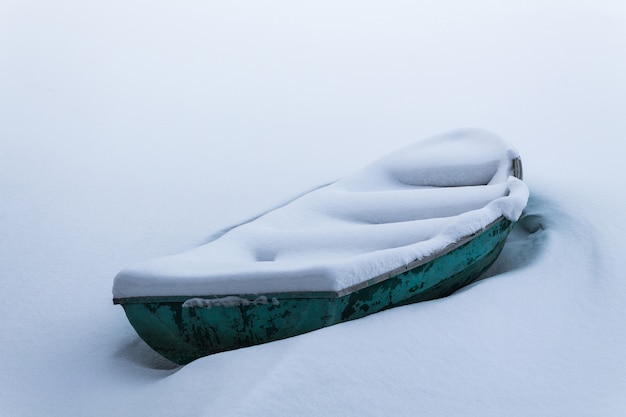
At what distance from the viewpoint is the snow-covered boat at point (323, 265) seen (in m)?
1.90

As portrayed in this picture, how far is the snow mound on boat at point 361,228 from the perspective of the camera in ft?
6.27

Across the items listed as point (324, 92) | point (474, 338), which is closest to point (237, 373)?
point (474, 338)

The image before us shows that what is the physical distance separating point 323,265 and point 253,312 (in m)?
0.24

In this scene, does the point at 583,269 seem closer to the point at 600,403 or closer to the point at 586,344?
the point at 586,344

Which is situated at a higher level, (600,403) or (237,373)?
(237,373)

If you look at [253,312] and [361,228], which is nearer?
[253,312]

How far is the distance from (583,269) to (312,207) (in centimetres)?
108

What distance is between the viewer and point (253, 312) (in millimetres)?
1912

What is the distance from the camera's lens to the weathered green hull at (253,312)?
189 cm

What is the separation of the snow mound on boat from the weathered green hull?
1.1 inches

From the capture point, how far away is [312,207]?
2.83m

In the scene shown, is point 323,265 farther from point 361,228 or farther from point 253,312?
point 361,228

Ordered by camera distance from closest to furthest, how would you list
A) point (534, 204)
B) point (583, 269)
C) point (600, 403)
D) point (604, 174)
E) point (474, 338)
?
point (600, 403)
point (474, 338)
point (583, 269)
point (534, 204)
point (604, 174)

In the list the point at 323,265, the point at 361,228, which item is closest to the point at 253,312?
the point at 323,265
